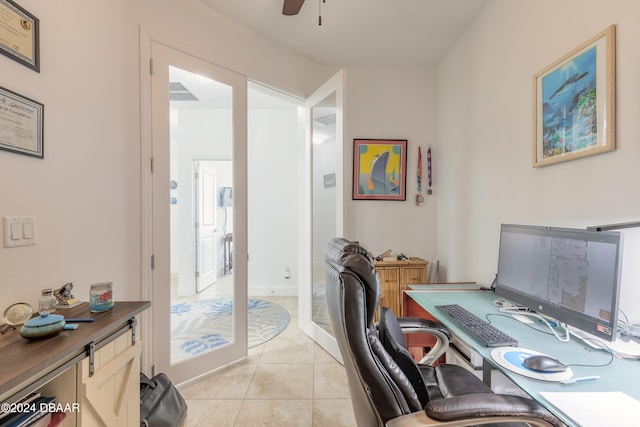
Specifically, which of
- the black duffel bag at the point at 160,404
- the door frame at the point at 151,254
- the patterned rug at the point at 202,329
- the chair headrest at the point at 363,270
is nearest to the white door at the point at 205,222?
the patterned rug at the point at 202,329

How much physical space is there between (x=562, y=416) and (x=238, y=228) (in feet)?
6.81

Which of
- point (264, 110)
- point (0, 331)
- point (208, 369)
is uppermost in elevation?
point (264, 110)

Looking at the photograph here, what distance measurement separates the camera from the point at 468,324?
1287 mm

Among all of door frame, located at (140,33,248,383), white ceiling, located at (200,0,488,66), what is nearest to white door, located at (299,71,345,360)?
white ceiling, located at (200,0,488,66)

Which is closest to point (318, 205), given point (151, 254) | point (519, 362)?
point (151, 254)

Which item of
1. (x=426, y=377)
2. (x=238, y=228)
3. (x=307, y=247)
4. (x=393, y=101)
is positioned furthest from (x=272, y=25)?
(x=426, y=377)

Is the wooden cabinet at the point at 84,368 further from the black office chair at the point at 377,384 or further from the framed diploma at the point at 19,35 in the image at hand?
the framed diploma at the point at 19,35

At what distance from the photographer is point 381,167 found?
9.48 ft

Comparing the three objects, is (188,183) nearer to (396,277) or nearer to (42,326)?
(42,326)

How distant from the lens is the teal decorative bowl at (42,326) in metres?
0.87

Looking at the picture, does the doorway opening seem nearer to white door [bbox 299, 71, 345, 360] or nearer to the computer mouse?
white door [bbox 299, 71, 345, 360]

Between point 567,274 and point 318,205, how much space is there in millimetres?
1946

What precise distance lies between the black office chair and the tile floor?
1.01m

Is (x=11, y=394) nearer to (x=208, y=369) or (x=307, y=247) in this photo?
(x=208, y=369)
